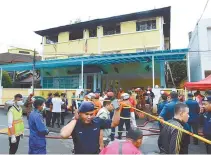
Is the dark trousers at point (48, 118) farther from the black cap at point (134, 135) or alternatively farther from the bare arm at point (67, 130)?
the black cap at point (134, 135)

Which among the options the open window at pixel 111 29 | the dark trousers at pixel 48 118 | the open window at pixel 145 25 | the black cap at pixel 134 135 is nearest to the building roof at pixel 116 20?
the open window at pixel 111 29

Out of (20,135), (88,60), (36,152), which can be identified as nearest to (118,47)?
(88,60)

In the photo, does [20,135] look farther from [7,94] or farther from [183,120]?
[7,94]

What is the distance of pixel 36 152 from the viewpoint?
4613 millimetres

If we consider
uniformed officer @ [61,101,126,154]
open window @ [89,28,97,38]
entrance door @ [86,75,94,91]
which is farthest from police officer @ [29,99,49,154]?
open window @ [89,28,97,38]

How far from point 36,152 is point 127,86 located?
16.7m

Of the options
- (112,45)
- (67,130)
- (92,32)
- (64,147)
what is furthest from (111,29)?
(67,130)

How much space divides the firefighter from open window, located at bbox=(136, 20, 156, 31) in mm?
15811

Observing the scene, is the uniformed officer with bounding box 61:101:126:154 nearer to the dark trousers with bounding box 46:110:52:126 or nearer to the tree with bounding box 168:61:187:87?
the dark trousers with bounding box 46:110:52:126

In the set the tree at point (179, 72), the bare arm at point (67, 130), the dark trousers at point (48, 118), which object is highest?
the tree at point (179, 72)

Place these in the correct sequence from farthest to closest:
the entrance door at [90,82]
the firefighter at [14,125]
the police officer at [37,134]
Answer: the entrance door at [90,82]
the firefighter at [14,125]
the police officer at [37,134]

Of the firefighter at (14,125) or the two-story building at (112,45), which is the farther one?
the two-story building at (112,45)

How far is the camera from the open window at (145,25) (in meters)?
20.0

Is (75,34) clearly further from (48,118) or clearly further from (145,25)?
(48,118)
